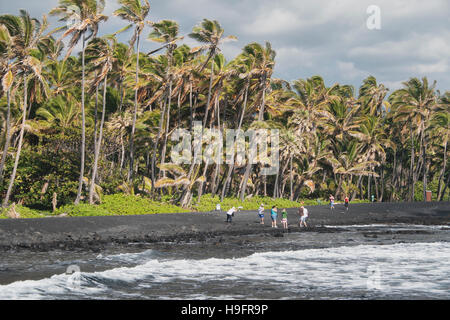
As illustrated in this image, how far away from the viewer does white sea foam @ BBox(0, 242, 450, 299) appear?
1358 centimetres

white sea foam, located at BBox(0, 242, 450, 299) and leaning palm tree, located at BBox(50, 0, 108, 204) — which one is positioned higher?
leaning palm tree, located at BBox(50, 0, 108, 204)

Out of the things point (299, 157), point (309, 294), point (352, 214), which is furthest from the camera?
point (299, 157)

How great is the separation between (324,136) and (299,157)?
8.24 m

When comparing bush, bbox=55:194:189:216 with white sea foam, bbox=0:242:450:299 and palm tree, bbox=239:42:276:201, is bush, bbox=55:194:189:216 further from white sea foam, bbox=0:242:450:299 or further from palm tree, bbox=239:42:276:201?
palm tree, bbox=239:42:276:201

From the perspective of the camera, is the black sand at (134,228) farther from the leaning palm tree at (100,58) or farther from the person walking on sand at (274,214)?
the leaning palm tree at (100,58)

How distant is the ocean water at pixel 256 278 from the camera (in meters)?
13.3

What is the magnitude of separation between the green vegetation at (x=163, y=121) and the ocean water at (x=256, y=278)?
1258 cm

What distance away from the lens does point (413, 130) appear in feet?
206

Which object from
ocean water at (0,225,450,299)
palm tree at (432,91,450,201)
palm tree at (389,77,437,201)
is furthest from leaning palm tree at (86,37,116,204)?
palm tree at (432,91,450,201)

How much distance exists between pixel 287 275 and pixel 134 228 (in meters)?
11.5

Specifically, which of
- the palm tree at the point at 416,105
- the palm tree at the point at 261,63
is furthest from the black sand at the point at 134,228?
the palm tree at the point at 416,105

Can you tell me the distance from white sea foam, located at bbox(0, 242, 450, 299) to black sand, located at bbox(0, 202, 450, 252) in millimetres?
4733
